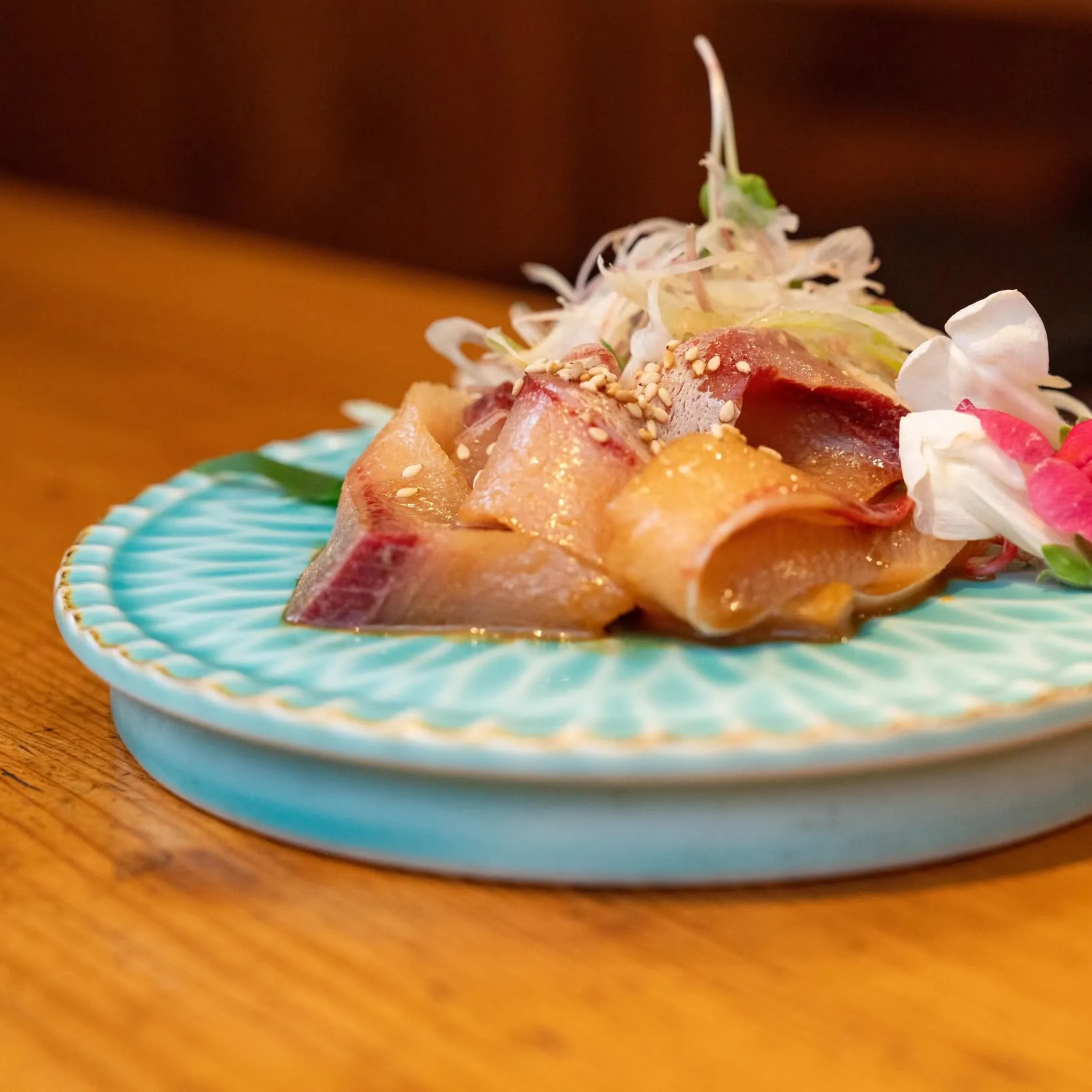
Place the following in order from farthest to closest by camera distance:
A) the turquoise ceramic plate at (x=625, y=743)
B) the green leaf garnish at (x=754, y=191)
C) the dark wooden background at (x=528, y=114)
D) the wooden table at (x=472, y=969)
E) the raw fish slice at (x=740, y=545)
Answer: the dark wooden background at (x=528, y=114) → the green leaf garnish at (x=754, y=191) → the raw fish slice at (x=740, y=545) → the turquoise ceramic plate at (x=625, y=743) → the wooden table at (x=472, y=969)

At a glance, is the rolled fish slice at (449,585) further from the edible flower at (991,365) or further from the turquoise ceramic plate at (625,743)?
the edible flower at (991,365)

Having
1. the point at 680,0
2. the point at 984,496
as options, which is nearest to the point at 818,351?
the point at 984,496

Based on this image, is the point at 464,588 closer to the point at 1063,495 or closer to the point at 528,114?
the point at 1063,495

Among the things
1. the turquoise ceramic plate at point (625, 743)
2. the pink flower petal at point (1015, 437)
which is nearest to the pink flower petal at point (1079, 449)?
the pink flower petal at point (1015, 437)

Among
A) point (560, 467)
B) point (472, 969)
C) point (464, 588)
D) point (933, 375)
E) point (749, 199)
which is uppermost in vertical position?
point (749, 199)

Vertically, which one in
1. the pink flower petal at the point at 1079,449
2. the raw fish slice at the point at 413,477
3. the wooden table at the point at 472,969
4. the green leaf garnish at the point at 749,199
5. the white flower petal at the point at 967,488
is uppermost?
the green leaf garnish at the point at 749,199

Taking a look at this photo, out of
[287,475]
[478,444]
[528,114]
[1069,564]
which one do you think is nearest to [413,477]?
[478,444]

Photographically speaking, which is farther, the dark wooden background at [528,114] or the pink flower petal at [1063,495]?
the dark wooden background at [528,114]
